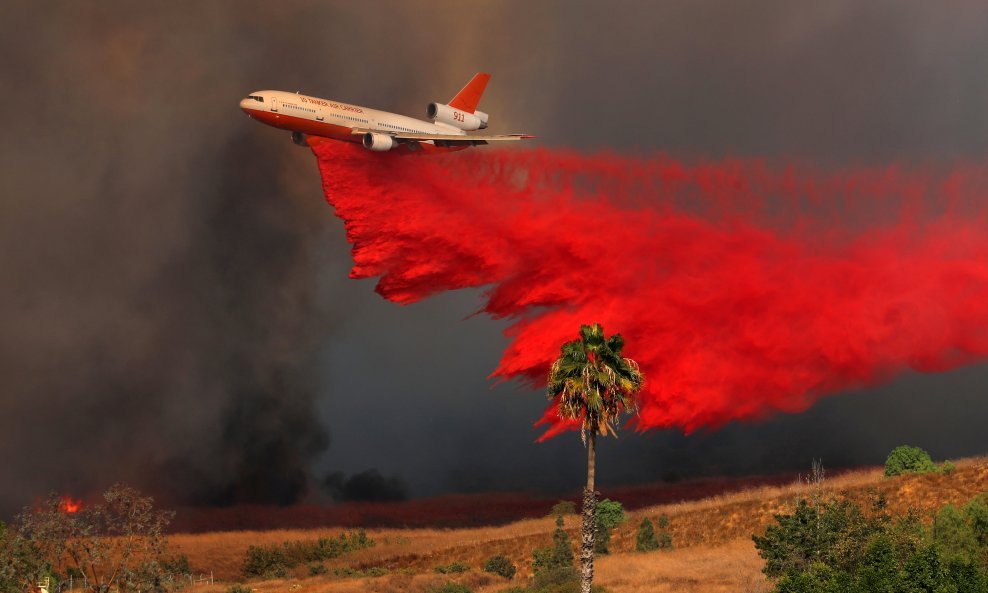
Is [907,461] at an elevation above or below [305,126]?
below

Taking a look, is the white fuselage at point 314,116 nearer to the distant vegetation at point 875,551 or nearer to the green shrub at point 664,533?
the green shrub at point 664,533

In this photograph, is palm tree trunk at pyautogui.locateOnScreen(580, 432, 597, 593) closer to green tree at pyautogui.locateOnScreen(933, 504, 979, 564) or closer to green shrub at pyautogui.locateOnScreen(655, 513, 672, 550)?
green tree at pyautogui.locateOnScreen(933, 504, 979, 564)

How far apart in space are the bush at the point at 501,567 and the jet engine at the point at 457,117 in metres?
28.4

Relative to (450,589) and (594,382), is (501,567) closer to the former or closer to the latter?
(450,589)

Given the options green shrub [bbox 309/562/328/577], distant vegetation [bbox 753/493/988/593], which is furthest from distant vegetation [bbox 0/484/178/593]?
distant vegetation [bbox 753/493/988/593]

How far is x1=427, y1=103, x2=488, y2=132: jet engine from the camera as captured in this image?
92062mm

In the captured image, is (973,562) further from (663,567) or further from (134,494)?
(134,494)

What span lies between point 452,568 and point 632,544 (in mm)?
11285

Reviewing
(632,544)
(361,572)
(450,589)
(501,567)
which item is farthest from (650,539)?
(361,572)

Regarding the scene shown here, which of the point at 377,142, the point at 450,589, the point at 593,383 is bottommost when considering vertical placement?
the point at 450,589

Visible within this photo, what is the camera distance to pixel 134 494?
64625 mm

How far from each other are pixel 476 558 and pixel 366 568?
726 centimetres

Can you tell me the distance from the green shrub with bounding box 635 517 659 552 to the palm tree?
26895 millimetres

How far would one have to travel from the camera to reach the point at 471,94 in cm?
9619
